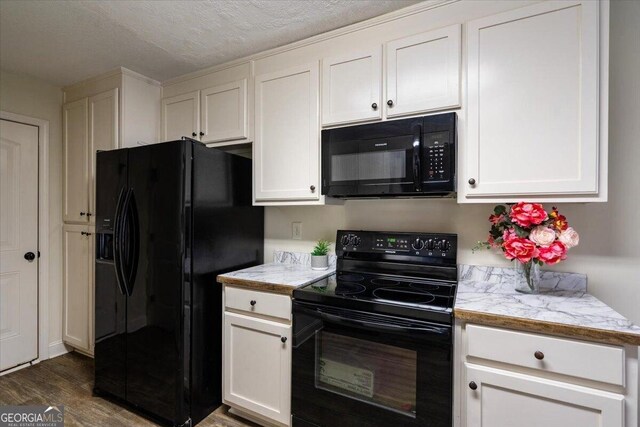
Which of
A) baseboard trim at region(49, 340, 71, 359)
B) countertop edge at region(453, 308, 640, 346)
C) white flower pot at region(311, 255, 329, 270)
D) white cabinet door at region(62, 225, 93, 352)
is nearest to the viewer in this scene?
countertop edge at region(453, 308, 640, 346)

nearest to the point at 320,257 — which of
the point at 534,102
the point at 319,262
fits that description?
the point at 319,262

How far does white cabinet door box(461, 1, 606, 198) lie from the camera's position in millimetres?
1277

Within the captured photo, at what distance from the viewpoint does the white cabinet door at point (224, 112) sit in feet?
6.95

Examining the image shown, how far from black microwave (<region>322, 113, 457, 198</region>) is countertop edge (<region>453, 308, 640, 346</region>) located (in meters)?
0.58

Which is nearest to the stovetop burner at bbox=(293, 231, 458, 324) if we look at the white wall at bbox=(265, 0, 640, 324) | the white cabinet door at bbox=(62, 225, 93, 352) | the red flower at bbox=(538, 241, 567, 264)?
the red flower at bbox=(538, 241, 567, 264)

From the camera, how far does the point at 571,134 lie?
130 cm

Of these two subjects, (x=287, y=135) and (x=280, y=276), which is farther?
(x=287, y=135)

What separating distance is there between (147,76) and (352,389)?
8.52 feet

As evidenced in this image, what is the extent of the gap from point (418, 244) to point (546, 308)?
0.67 metres

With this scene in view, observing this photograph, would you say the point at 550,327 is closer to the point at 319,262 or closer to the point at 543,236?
the point at 543,236

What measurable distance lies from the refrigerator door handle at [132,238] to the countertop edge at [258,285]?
526 millimetres

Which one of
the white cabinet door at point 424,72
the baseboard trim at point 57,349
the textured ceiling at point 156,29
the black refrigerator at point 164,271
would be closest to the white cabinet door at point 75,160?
the textured ceiling at point 156,29

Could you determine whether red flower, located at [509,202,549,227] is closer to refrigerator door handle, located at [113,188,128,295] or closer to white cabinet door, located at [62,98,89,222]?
refrigerator door handle, located at [113,188,128,295]

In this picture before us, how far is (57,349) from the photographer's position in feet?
8.86
